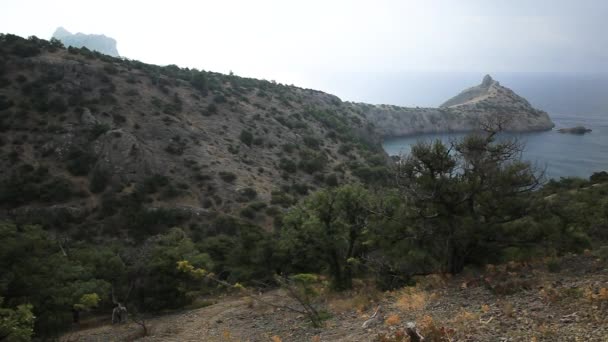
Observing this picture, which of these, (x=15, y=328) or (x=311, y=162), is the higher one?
(x=311, y=162)

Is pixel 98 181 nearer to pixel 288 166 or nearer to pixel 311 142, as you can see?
pixel 288 166

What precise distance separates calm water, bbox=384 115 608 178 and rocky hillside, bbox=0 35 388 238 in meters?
30.6

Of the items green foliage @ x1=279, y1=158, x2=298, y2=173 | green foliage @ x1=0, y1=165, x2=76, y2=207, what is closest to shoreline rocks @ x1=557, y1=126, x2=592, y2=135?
green foliage @ x1=279, y1=158, x2=298, y2=173

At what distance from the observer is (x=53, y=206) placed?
43.7 metres

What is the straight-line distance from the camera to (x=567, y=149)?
397 ft

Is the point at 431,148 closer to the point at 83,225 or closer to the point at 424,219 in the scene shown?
the point at 424,219

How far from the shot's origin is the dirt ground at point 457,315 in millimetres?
10008

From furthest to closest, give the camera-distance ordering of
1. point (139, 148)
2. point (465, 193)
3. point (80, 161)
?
point (139, 148) < point (80, 161) < point (465, 193)

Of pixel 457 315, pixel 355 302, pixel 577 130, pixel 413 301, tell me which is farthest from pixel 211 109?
pixel 577 130

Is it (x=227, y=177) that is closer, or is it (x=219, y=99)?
Answer: (x=227, y=177)

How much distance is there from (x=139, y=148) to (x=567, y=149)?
414 feet

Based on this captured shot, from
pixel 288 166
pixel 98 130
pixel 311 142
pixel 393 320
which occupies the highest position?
pixel 98 130

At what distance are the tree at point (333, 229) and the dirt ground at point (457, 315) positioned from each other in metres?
3.99

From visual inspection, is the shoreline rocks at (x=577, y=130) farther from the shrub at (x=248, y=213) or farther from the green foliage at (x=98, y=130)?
the green foliage at (x=98, y=130)
